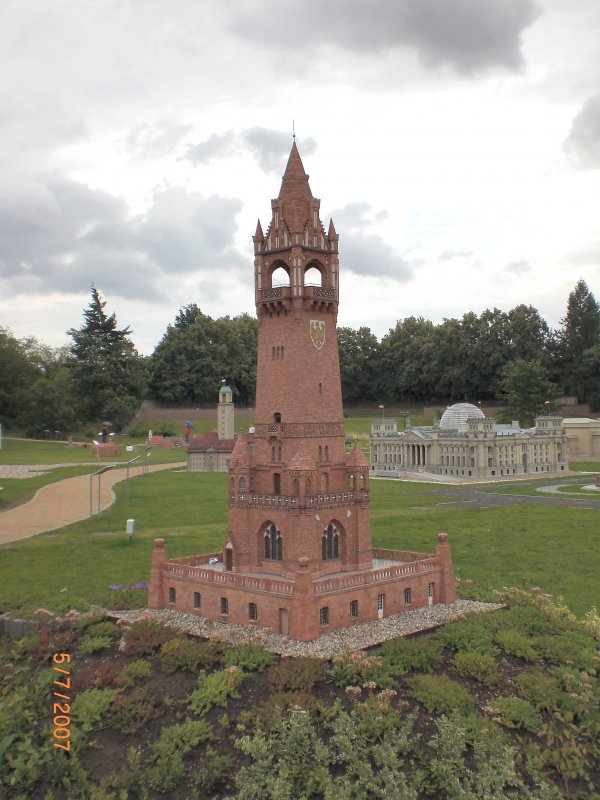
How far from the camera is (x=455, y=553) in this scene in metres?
43.6

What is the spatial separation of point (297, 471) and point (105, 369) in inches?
3898

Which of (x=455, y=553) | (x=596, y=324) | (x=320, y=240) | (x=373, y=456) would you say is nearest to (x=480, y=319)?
(x=596, y=324)

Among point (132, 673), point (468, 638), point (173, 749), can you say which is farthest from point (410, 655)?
point (132, 673)

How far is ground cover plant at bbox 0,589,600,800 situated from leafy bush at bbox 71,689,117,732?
0.07 metres

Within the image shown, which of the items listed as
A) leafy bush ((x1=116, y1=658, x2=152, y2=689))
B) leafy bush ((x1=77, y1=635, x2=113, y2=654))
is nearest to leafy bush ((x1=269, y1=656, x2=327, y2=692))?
leafy bush ((x1=116, y1=658, x2=152, y2=689))

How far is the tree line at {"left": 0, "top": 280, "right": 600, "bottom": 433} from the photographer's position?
119 m

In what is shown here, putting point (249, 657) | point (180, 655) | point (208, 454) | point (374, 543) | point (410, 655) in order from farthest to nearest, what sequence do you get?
point (208, 454) < point (374, 543) < point (180, 655) < point (410, 655) < point (249, 657)

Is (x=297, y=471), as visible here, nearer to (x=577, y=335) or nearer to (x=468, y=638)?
(x=468, y=638)

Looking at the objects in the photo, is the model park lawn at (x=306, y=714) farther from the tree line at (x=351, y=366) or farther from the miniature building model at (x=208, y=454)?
the tree line at (x=351, y=366)

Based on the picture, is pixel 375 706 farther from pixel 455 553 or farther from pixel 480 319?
pixel 480 319

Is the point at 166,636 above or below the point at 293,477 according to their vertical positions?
below

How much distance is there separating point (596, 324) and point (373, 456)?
59.1m

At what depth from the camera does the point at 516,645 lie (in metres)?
26.5
